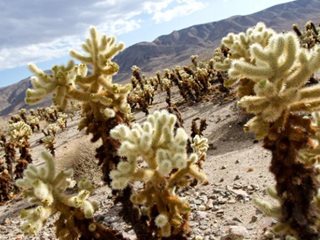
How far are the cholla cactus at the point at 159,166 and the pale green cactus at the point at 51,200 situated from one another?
857 millimetres

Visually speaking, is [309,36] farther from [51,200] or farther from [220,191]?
[51,200]

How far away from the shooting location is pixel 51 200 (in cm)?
494

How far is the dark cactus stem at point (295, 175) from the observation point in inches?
183

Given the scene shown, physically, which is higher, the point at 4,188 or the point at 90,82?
the point at 90,82

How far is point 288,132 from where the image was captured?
4676 mm

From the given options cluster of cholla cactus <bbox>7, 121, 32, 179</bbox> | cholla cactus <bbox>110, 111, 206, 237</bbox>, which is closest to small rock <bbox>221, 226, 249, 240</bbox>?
cholla cactus <bbox>110, 111, 206, 237</bbox>

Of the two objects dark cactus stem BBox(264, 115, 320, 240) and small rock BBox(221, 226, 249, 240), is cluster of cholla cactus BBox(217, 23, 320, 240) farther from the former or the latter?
small rock BBox(221, 226, 249, 240)

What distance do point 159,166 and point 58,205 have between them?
162 cm

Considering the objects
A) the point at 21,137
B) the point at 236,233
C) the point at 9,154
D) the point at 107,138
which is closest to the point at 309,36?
the point at 21,137

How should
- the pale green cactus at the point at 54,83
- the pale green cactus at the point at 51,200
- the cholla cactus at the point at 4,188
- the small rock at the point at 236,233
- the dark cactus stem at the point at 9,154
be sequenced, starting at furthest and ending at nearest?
the dark cactus stem at the point at 9,154, the cholla cactus at the point at 4,188, the small rock at the point at 236,233, the pale green cactus at the point at 54,83, the pale green cactus at the point at 51,200

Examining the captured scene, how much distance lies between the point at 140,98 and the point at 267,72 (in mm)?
27165

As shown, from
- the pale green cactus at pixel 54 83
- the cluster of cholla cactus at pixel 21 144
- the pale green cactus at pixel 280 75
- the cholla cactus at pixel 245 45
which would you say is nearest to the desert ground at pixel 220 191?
the cluster of cholla cactus at pixel 21 144

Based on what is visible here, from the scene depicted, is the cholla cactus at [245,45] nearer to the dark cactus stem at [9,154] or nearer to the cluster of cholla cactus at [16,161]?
the cluster of cholla cactus at [16,161]

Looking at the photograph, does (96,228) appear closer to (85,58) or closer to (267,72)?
(85,58)
